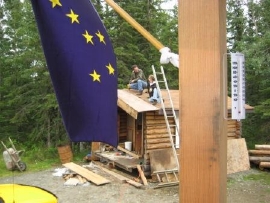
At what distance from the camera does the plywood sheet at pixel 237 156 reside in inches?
520

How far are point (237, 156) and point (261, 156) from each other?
3.98 ft

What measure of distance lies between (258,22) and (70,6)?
20544mm

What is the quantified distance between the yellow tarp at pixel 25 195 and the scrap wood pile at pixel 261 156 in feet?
33.9

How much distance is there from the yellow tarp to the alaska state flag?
11.7ft

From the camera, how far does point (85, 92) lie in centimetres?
249

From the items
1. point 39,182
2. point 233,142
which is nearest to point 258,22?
point 233,142

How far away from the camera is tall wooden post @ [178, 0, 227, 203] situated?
5.97ft

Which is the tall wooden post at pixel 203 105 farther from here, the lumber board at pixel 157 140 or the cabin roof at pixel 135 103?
the lumber board at pixel 157 140

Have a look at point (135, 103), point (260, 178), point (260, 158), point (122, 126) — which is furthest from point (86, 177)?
point (260, 158)

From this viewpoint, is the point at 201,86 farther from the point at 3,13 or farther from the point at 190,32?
the point at 3,13

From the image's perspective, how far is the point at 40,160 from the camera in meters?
15.9

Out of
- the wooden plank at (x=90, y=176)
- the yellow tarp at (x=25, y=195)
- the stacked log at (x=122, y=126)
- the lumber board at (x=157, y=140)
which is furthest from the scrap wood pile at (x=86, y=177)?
the yellow tarp at (x=25, y=195)

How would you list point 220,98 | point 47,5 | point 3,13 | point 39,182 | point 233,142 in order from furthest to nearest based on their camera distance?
1. point 3,13
2. point 233,142
3. point 39,182
4. point 47,5
5. point 220,98

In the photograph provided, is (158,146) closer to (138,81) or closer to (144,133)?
(144,133)
